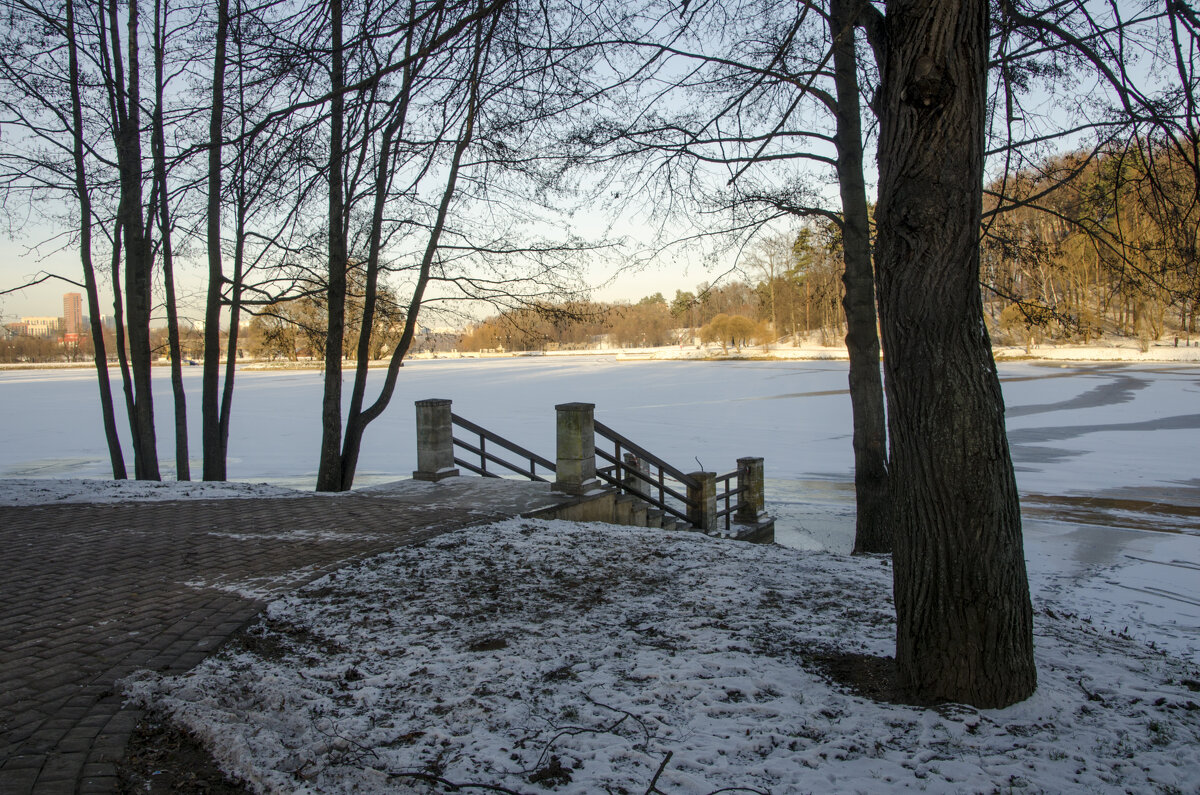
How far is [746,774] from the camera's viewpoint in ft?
9.23

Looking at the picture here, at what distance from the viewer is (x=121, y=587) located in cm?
536

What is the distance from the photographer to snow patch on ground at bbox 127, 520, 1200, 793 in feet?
9.26

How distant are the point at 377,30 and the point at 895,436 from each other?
3.39 m

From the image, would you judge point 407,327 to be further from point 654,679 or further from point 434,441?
point 654,679

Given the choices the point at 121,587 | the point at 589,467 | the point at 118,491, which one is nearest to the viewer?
the point at 121,587

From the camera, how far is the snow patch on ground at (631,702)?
282 cm

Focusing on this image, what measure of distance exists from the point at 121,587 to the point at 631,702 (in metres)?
4.06

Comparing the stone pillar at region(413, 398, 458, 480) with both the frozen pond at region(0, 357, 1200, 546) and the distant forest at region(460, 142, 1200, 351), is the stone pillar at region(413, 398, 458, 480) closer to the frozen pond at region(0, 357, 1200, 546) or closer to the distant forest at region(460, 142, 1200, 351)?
the distant forest at region(460, 142, 1200, 351)

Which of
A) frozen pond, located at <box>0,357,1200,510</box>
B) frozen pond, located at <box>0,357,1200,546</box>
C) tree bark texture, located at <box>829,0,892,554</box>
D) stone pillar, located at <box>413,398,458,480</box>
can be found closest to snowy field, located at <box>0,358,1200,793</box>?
tree bark texture, located at <box>829,0,892,554</box>

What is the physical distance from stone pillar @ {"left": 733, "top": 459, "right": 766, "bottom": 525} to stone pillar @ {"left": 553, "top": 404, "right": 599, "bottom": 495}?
3602 mm

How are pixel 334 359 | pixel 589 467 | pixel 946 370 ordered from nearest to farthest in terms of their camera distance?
pixel 946 370 → pixel 589 467 → pixel 334 359

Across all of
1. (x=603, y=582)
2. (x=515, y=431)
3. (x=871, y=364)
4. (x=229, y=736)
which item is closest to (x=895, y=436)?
(x=603, y=582)

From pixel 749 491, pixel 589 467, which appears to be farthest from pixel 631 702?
pixel 749 491

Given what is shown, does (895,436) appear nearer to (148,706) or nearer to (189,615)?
(148,706)
